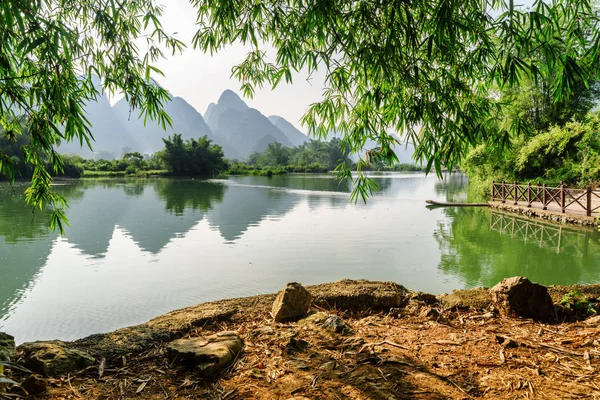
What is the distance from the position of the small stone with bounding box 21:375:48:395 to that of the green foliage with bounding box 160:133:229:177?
198ft

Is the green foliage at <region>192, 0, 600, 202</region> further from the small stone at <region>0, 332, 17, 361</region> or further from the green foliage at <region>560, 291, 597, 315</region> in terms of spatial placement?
the small stone at <region>0, 332, 17, 361</region>

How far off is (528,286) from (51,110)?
370 cm

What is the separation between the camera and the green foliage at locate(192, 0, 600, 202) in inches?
83.7

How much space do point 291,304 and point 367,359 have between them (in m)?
0.94

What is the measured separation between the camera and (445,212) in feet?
55.5

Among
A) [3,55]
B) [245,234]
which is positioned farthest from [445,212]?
[3,55]

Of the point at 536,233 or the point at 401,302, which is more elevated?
the point at 401,302

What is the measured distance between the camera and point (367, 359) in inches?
81.7

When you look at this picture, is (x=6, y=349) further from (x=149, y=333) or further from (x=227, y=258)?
(x=227, y=258)

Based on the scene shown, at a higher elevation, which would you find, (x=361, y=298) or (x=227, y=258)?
(x=361, y=298)

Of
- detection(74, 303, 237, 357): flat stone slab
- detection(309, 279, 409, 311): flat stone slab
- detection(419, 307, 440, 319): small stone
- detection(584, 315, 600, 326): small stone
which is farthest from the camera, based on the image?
detection(309, 279, 409, 311): flat stone slab

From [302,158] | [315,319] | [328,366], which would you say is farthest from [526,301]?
[302,158]

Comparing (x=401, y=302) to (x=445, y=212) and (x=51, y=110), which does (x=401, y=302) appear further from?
(x=445, y=212)

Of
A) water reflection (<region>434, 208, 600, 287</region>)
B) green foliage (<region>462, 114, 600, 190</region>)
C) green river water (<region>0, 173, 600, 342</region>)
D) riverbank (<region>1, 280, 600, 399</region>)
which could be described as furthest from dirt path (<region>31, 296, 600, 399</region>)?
green foliage (<region>462, 114, 600, 190</region>)
